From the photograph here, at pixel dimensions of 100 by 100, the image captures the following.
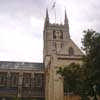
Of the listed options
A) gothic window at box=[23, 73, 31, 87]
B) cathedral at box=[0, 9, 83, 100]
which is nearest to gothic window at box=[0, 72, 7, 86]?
cathedral at box=[0, 9, 83, 100]

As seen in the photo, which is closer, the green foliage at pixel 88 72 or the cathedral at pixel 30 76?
the green foliage at pixel 88 72

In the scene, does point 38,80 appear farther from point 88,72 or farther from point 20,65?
point 88,72

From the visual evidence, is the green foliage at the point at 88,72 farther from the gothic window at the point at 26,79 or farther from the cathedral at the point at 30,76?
the gothic window at the point at 26,79

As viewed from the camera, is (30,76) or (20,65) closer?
(30,76)

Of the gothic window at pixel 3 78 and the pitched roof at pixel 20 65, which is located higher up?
the pitched roof at pixel 20 65

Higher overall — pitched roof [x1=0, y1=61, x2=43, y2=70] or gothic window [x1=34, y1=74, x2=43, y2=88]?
pitched roof [x1=0, y1=61, x2=43, y2=70]

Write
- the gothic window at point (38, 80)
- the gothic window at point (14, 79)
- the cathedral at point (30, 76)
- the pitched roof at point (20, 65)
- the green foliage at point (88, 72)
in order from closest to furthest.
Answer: the green foliage at point (88, 72)
the cathedral at point (30, 76)
the gothic window at point (14, 79)
the gothic window at point (38, 80)
the pitched roof at point (20, 65)

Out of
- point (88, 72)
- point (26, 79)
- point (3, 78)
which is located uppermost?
point (88, 72)

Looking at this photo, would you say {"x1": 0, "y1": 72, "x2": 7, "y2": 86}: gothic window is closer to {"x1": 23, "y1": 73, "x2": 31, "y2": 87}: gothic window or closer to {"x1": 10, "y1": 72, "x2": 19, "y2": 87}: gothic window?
{"x1": 10, "y1": 72, "x2": 19, "y2": 87}: gothic window

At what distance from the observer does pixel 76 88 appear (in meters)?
13.5

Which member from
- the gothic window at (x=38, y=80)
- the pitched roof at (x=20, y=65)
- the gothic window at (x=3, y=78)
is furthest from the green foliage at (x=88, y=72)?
the pitched roof at (x=20, y=65)

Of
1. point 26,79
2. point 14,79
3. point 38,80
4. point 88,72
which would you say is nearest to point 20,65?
point 14,79

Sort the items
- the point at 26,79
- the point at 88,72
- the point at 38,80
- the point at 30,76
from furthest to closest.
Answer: the point at 30,76 < the point at 38,80 < the point at 26,79 < the point at 88,72

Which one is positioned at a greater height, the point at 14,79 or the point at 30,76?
the point at 30,76
